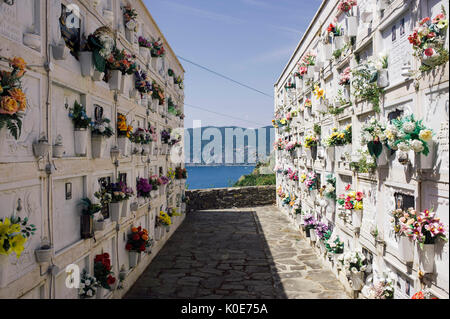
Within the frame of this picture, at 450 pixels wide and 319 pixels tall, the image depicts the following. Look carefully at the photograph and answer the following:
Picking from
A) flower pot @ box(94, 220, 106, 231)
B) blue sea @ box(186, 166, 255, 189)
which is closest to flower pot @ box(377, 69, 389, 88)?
flower pot @ box(94, 220, 106, 231)

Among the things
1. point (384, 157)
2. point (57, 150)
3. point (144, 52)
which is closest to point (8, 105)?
point (57, 150)

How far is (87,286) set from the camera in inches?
207

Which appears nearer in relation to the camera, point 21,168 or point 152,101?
point 21,168

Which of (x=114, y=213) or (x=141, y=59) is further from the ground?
(x=141, y=59)

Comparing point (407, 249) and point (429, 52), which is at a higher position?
point (429, 52)

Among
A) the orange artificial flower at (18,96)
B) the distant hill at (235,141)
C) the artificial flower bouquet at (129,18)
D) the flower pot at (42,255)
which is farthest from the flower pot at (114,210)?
the distant hill at (235,141)

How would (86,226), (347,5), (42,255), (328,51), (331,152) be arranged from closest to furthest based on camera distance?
(42,255) < (86,226) < (347,5) < (331,152) < (328,51)

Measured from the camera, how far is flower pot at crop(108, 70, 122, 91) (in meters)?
6.63

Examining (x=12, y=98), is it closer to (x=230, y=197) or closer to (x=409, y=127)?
(x=409, y=127)

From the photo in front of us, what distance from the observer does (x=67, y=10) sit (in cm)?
506

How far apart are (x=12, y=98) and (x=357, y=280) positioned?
619 centimetres

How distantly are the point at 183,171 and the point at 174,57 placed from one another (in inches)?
199
